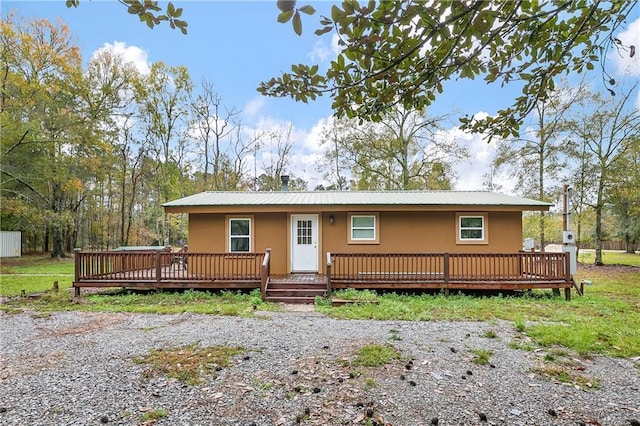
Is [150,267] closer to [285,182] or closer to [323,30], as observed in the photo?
[285,182]

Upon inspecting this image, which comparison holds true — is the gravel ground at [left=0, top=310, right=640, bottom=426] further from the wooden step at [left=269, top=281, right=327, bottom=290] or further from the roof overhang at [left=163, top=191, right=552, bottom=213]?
the roof overhang at [left=163, top=191, right=552, bottom=213]

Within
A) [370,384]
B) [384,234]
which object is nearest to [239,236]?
[384,234]

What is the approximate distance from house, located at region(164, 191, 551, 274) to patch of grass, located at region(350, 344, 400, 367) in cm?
598

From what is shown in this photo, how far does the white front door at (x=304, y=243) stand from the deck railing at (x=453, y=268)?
1.02m

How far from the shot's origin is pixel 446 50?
2354 mm

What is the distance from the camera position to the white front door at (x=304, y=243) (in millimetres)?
10891

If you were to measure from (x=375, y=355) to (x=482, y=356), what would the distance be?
1.34m

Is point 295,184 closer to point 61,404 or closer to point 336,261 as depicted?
point 336,261

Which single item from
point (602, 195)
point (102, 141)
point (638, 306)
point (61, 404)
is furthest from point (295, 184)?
point (61, 404)

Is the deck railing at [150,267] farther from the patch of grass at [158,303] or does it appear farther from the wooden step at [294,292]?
the wooden step at [294,292]

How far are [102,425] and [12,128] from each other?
690 inches

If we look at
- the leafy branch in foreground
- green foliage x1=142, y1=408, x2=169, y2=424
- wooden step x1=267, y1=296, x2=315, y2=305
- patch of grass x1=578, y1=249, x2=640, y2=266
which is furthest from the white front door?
patch of grass x1=578, y1=249, x2=640, y2=266

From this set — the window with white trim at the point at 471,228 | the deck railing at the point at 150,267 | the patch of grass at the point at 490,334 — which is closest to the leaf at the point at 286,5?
the patch of grass at the point at 490,334

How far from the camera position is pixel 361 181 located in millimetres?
23500
